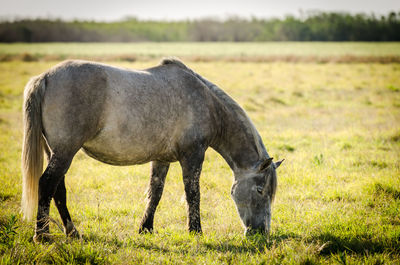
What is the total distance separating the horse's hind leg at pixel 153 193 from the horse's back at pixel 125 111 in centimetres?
37

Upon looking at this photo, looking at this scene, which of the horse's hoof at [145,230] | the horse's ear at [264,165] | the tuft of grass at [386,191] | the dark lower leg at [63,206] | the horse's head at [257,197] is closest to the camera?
the dark lower leg at [63,206]

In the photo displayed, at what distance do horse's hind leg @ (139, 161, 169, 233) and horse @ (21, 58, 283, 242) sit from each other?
1 cm

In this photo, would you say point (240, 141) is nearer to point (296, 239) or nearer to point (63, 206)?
point (296, 239)

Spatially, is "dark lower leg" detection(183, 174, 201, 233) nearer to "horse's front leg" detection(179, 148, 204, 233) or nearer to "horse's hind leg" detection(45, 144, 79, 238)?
"horse's front leg" detection(179, 148, 204, 233)

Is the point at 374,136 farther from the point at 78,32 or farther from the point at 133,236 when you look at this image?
the point at 78,32

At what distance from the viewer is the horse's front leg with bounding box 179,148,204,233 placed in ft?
14.9

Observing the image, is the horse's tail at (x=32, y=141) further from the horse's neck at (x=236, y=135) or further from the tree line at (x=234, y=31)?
the tree line at (x=234, y=31)

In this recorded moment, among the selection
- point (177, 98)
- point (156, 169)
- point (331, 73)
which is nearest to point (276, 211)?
point (156, 169)

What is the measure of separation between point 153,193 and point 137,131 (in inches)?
45.8

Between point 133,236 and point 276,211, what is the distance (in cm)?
236

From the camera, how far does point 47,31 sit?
72812 mm

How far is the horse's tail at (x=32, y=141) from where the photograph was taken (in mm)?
3797

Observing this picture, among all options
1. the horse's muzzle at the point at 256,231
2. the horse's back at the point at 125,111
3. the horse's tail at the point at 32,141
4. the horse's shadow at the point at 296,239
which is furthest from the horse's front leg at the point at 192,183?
the horse's tail at the point at 32,141

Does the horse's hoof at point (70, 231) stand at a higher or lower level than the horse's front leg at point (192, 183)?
lower
